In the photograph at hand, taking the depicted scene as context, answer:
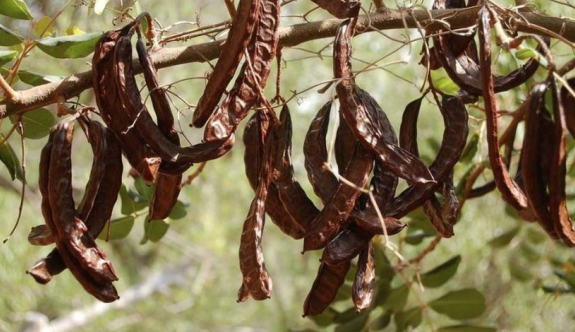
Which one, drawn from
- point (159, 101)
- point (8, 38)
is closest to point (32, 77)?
point (8, 38)

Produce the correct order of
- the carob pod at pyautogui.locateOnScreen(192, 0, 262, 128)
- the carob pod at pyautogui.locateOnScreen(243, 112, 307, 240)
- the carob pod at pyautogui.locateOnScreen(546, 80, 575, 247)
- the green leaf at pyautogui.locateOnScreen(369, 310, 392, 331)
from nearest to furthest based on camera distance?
the carob pod at pyautogui.locateOnScreen(546, 80, 575, 247)
the carob pod at pyautogui.locateOnScreen(192, 0, 262, 128)
the carob pod at pyautogui.locateOnScreen(243, 112, 307, 240)
the green leaf at pyautogui.locateOnScreen(369, 310, 392, 331)

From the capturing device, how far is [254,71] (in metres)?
1.23

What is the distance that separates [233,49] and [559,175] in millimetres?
438

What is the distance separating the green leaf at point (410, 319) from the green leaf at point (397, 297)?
3 cm

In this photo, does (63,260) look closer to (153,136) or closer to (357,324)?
(153,136)

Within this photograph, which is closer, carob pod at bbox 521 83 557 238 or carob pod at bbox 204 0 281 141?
carob pod at bbox 521 83 557 238

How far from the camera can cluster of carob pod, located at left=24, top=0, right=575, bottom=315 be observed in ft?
3.92

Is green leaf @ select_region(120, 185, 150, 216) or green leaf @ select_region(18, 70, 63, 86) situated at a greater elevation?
green leaf @ select_region(18, 70, 63, 86)

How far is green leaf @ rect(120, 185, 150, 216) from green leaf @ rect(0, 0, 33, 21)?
416mm

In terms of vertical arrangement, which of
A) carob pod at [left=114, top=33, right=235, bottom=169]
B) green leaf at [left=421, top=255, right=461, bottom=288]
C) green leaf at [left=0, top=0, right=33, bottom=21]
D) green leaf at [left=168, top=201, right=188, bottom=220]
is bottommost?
green leaf at [left=421, top=255, right=461, bottom=288]

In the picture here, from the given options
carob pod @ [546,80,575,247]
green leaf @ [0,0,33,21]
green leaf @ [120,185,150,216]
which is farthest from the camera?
green leaf @ [120,185,150,216]

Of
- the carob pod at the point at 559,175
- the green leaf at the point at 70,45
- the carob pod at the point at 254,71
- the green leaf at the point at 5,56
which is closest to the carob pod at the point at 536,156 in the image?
the carob pod at the point at 559,175

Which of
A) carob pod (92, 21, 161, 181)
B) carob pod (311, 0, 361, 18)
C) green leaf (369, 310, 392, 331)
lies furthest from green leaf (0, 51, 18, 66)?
green leaf (369, 310, 392, 331)

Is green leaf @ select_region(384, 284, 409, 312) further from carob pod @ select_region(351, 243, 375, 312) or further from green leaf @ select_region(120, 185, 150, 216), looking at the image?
carob pod @ select_region(351, 243, 375, 312)
